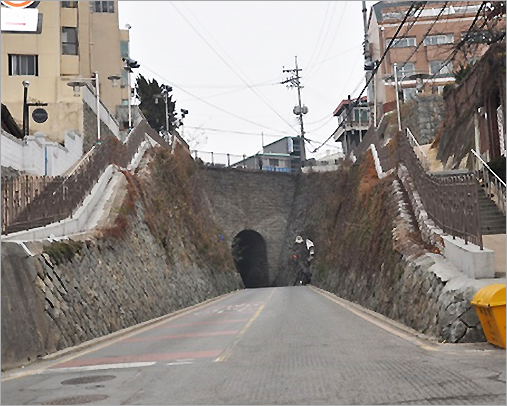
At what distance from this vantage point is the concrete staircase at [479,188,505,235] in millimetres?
18750

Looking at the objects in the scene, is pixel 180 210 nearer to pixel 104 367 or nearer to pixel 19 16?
pixel 19 16

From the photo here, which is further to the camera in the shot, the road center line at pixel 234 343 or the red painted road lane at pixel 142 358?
the red painted road lane at pixel 142 358

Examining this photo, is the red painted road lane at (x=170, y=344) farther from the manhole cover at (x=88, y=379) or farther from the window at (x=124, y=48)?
the window at (x=124, y=48)

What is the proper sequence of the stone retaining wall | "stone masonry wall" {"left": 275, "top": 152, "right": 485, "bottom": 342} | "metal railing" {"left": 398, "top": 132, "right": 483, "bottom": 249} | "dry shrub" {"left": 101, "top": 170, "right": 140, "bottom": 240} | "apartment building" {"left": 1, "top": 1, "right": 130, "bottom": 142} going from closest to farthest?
"stone masonry wall" {"left": 275, "top": 152, "right": 485, "bottom": 342}, the stone retaining wall, "metal railing" {"left": 398, "top": 132, "right": 483, "bottom": 249}, "dry shrub" {"left": 101, "top": 170, "right": 140, "bottom": 240}, "apartment building" {"left": 1, "top": 1, "right": 130, "bottom": 142}

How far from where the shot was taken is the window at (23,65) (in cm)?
4225

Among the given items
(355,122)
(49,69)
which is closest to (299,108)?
(355,122)

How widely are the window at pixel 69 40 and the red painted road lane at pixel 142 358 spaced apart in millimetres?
38211

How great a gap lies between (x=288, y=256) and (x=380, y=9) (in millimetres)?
26684

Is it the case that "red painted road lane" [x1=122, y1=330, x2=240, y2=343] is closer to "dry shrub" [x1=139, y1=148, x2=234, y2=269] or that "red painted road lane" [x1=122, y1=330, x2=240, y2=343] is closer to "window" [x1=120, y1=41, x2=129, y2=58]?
"dry shrub" [x1=139, y1=148, x2=234, y2=269]

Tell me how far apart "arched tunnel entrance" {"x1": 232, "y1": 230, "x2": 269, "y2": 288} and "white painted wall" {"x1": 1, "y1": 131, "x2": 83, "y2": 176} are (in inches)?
1187

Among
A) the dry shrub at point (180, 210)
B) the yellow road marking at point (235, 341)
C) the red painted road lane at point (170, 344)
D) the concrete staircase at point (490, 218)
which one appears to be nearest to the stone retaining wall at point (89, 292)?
the red painted road lane at point (170, 344)

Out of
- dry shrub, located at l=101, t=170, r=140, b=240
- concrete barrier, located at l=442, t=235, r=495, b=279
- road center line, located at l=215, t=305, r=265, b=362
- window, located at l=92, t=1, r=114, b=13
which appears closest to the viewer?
road center line, located at l=215, t=305, r=265, b=362

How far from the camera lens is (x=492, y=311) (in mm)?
10250

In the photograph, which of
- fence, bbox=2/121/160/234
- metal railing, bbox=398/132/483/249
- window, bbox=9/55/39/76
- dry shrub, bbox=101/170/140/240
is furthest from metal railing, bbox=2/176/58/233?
window, bbox=9/55/39/76
